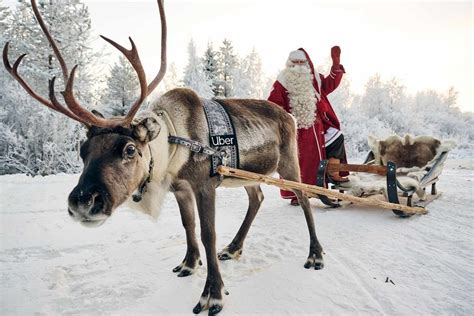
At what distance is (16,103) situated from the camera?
534 inches

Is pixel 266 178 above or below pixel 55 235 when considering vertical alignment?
above

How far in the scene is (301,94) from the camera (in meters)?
4.99

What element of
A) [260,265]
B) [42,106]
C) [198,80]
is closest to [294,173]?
[260,265]

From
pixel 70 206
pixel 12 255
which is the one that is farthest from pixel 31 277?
pixel 70 206

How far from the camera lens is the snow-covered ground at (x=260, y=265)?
93.2 inches

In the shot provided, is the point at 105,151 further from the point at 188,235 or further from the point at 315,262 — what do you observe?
the point at 315,262

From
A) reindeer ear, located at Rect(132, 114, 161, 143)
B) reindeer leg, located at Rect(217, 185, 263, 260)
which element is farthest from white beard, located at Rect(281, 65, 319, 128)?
reindeer ear, located at Rect(132, 114, 161, 143)

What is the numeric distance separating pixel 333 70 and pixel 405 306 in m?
4.26

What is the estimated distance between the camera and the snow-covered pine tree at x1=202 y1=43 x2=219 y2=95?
25969 millimetres

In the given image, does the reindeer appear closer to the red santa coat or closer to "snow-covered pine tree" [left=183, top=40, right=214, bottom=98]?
the red santa coat

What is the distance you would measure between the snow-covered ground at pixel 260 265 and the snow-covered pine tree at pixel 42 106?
976cm

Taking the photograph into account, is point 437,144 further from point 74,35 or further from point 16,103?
point 16,103

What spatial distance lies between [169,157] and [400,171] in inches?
204

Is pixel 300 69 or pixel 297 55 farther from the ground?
pixel 297 55
